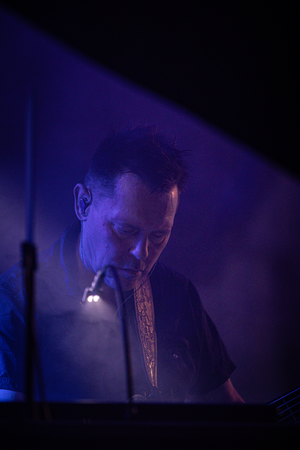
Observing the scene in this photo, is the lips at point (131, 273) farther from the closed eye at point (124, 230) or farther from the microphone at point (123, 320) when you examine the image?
the microphone at point (123, 320)

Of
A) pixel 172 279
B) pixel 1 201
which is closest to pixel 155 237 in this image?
pixel 172 279

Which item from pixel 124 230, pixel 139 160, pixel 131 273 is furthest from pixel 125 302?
pixel 139 160

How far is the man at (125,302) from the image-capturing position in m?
2.09

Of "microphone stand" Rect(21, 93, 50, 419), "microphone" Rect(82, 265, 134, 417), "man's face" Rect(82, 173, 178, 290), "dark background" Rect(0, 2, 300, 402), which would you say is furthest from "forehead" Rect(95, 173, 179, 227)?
"microphone stand" Rect(21, 93, 50, 419)

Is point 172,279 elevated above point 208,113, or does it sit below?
below

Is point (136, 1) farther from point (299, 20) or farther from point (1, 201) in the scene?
point (1, 201)

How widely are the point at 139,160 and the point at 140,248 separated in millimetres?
613

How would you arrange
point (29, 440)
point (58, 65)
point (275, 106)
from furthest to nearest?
point (275, 106) < point (58, 65) < point (29, 440)

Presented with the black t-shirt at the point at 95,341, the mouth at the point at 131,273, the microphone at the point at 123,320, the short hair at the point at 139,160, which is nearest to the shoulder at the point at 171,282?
the black t-shirt at the point at 95,341

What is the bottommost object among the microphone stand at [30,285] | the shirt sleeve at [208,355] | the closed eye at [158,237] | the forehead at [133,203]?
the shirt sleeve at [208,355]

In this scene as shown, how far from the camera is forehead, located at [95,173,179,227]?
92.4 inches

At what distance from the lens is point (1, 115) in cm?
229

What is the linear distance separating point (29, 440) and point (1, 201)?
182cm

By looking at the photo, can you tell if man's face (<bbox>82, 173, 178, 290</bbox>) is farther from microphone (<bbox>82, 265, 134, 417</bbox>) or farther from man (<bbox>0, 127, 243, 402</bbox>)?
microphone (<bbox>82, 265, 134, 417</bbox>)
